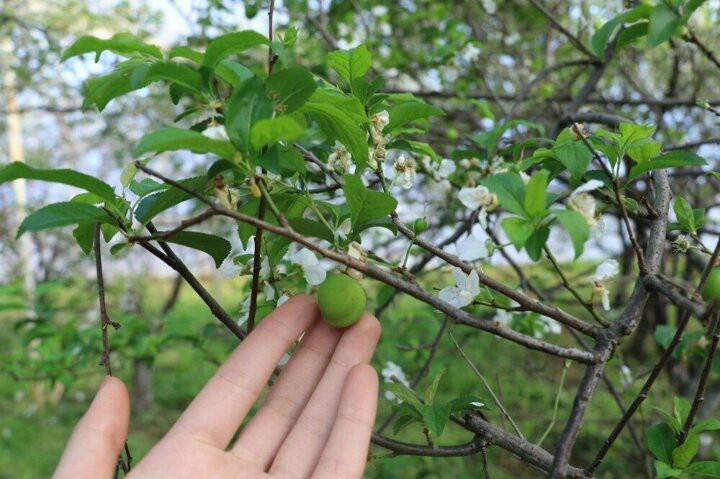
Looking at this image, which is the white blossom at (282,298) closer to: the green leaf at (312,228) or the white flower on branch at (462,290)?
the green leaf at (312,228)

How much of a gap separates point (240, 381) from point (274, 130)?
415 mm

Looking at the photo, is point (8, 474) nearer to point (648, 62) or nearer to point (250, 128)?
point (250, 128)

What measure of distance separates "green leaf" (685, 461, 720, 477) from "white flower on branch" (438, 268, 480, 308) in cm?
36

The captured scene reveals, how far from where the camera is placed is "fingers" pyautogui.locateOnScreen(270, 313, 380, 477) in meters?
0.90

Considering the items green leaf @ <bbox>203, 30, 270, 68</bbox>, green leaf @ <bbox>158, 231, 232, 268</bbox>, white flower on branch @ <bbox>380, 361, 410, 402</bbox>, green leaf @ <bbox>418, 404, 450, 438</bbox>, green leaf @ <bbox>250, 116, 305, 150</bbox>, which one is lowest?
white flower on branch @ <bbox>380, 361, 410, 402</bbox>

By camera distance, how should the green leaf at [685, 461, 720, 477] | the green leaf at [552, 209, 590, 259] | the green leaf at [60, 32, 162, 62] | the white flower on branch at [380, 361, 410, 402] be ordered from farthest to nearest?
the white flower on branch at [380, 361, 410, 402] → the green leaf at [685, 461, 720, 477] → the green leaf at [60, 32, 162, 62] → the green leaf at [552, 209, 590, 259]

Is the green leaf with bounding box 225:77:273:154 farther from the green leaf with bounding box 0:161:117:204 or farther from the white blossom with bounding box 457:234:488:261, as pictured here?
the white blossom with bounding box 457:234:488:261

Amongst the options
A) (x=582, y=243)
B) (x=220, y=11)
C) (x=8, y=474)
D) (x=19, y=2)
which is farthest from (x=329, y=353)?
(x=19, y=2)

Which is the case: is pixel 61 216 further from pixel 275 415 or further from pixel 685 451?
pixel 685 451

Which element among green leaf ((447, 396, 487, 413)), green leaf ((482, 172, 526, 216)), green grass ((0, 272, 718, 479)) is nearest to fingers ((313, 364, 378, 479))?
green leaf ((447, 396, 487, 413))

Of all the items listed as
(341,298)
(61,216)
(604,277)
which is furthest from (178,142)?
(604,277)

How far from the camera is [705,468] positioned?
830mm

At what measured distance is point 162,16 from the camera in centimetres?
518

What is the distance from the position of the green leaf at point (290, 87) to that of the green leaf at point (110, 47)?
0.49ft
